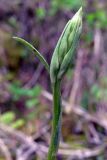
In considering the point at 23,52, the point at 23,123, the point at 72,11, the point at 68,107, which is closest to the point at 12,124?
the point at 23,123

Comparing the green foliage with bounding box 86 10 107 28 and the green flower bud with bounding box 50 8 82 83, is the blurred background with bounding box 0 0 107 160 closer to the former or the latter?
the green foliage with bounding box 86 10 107 28

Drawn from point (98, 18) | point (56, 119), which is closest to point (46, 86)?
point (98, 18)

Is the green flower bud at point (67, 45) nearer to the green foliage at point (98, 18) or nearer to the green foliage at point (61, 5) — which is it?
the green foliage at point (98, 18)

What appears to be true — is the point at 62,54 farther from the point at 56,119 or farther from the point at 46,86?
the point at 46,86

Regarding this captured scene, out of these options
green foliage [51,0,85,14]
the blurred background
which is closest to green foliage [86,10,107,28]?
the blurred background

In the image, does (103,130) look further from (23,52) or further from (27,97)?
(23,52)

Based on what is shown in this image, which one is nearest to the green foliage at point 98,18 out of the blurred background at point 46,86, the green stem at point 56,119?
the blurred background at point 46,86
